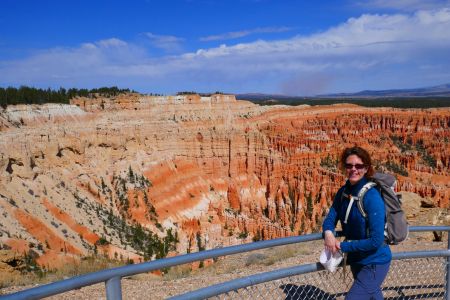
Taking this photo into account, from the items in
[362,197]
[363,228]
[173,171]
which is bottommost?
[173,171]

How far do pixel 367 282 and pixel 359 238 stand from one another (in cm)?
38

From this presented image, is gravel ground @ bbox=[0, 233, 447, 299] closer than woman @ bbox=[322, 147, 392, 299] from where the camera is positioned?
No

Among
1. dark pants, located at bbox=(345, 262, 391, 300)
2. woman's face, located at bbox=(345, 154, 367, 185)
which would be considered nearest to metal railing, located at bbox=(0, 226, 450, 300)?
dark pants, located at bbox=(345, 262, 391, 300)

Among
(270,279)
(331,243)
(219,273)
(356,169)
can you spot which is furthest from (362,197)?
(219,273)

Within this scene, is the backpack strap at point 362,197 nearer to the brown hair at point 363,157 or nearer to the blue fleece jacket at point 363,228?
the blue fleece jacket at point 363,228

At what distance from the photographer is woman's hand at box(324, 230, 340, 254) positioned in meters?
3.40

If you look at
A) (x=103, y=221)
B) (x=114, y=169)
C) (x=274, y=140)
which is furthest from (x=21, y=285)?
(x=274, y=140)

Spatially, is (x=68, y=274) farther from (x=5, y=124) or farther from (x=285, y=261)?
(x=5, y=124)

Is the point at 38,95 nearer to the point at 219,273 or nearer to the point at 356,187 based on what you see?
the point at 219,273

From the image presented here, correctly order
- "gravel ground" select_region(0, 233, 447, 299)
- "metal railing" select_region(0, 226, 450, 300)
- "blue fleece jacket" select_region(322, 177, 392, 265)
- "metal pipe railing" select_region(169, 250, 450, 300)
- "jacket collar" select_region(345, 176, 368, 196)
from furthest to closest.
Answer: "gravel ground" select_region(0, 233, 447, 299)
"jacket collar" select_region(345, 176, 368, 196)
"blue fleece jacket" select_region(322, 177, 392, 265)
"metal pipe railing" select_region(169, 250, 450, 300)
"metal railing" select_region(0, 226, 450, 300)

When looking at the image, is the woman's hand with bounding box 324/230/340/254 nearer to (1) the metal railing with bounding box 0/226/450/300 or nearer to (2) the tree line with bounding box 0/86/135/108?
(1) the metal railing with bounding box 0/226/450/300

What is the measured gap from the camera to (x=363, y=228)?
3309mm

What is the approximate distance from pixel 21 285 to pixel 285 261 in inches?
193

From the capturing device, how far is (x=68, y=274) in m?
8.67
